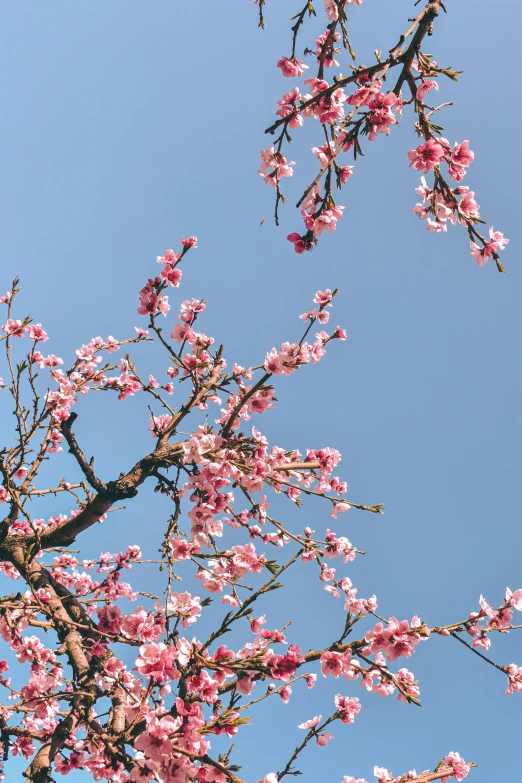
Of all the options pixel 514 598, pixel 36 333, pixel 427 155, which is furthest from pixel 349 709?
pixel 36 333

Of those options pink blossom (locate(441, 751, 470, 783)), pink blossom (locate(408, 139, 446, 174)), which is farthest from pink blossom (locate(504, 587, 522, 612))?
pink blossom (locate(408, 139, 446, 174))

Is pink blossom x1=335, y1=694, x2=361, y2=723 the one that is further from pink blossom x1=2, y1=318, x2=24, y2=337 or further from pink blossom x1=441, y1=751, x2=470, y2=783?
pink blossom x1=2, y1=318, x2=24, y2=337

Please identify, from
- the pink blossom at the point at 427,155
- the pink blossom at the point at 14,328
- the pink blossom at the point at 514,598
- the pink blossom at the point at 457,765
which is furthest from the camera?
the pink blossom at the point at 14,328

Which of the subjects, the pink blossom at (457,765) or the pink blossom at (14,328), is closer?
the pink blossom at (457,765)

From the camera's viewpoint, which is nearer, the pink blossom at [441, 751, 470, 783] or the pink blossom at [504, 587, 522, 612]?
the pink blossom at [441, 751, 470, 783]

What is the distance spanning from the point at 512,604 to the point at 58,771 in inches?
180

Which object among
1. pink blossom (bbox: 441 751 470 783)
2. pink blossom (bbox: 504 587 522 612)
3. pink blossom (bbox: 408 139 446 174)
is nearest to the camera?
pink blossom (bbox: 408 139 446 174)

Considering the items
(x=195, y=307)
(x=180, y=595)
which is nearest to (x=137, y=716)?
(x=180, y=595)

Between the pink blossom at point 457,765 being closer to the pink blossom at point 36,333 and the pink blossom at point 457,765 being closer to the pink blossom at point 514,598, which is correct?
the pink blossom at point 514,598

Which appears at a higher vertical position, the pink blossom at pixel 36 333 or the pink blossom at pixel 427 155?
the pink blossom at pixel 36 333

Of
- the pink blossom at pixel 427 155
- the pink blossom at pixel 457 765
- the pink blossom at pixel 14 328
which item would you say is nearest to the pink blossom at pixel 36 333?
the pink blossom at pixel 14 328

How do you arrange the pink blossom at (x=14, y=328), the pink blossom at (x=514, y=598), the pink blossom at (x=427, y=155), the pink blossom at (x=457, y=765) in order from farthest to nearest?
the pink blossom at (x=14, y=328) < the pink blossom at (x=514, y=598) < the pink blossom at (x=457, y=765) < the pink blossom at (x=427, y=155)

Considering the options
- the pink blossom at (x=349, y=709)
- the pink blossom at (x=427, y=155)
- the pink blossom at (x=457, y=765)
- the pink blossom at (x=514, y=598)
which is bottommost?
the pink blossom at (x=457, y=765)

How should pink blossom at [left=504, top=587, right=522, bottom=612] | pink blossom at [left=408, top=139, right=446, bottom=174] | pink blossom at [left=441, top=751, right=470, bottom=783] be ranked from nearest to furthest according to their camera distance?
1. pink blossom at [left=408, top=139, right=446, bottom=174]
2. pink blossom at [left=441, top=751, right=470, bottom=783]
3. pink blossom at [left=504, top=587, right=522, bottom=612]
